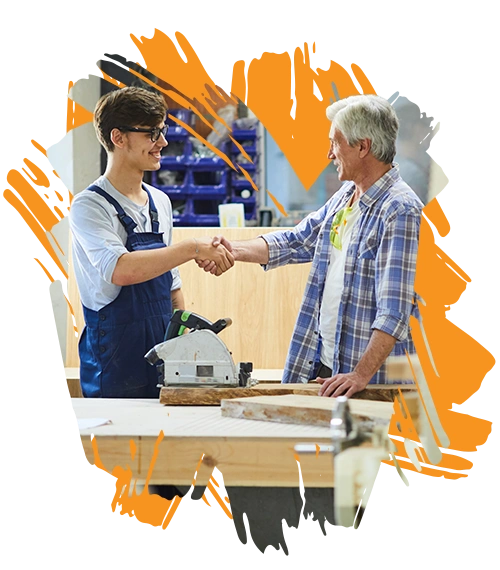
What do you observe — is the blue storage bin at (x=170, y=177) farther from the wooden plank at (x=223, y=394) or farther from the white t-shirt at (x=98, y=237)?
the wooden plank at (x=223, y=394)

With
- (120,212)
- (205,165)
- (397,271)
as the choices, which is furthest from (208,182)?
(397,271)

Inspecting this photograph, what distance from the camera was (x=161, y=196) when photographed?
2.37 metres

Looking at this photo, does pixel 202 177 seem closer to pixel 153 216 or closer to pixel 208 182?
pixel 208 182

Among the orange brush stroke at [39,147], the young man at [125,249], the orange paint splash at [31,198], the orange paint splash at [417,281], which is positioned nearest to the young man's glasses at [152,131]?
the young man at [125,249]

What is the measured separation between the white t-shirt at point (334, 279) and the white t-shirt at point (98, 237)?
0.54 metres

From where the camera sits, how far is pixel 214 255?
225 cm

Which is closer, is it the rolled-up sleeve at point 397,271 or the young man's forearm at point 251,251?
the rolled-up sleeve at point 397,271

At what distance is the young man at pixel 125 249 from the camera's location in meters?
2.11

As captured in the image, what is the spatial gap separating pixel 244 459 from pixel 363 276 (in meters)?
0.67

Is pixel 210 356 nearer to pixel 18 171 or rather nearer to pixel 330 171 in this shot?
pixel 18 171

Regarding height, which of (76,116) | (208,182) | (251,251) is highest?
(76,116)

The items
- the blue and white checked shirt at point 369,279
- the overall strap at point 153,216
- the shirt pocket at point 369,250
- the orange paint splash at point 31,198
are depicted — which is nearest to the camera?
the orange paint splash at point 31,198

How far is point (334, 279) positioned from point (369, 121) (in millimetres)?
432

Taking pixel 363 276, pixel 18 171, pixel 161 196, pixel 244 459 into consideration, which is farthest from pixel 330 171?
pixel 244 459
